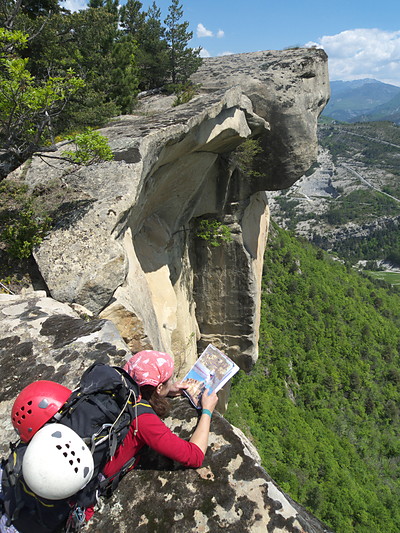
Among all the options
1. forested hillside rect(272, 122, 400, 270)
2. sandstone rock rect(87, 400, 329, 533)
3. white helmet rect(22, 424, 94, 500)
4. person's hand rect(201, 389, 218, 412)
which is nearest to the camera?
white helmet rect(22, 424, 94, 500)

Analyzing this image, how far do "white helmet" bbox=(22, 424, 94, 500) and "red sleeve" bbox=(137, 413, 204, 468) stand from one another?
1.85ft

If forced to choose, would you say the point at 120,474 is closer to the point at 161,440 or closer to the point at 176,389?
the point at 161,440

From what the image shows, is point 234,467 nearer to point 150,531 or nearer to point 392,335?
point 150,531

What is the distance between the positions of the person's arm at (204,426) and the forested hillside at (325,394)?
16765mm

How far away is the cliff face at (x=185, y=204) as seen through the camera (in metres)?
5.47

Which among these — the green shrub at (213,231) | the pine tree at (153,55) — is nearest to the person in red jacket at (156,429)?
the green shrub at (213,231)

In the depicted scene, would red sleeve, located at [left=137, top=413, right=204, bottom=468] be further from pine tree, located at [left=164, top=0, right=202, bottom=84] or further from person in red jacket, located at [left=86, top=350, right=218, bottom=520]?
pine tree, located at [left=164, top=0, right=202, bottom=84]

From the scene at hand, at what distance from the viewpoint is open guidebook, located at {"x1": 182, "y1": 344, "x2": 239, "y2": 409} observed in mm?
3324

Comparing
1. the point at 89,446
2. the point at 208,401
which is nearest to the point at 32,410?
the point at 89,446

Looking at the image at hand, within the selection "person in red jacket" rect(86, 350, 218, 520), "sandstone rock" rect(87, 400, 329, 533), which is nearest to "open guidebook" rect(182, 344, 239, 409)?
"person in red jacket" rect(86, 350, 218, 520)

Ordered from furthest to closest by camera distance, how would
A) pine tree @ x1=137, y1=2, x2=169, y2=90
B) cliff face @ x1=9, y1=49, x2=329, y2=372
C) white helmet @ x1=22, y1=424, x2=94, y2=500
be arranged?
pine tree @ x1=137, y1=2, x2=169, y2=90
cliff face @ x1=9, y1=49, x2=329, y2=372
white helmet @ x1=22, y1=424, x2=94, y2=500

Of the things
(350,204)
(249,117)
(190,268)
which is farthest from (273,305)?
(350,204)

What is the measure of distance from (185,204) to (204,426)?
29.8ft

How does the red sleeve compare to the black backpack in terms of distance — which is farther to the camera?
the red sleeve
